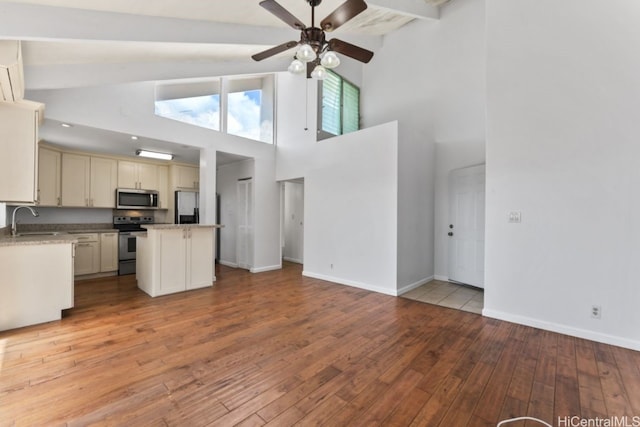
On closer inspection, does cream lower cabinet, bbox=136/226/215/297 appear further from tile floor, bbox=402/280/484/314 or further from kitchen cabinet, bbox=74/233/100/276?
tile floor, bbox=402/280/484/314

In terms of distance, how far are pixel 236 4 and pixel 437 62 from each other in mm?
4242

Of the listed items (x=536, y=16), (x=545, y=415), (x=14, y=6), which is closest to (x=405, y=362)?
(x=545, y=415)

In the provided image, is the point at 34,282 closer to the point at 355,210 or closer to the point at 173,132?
the point at 173,132

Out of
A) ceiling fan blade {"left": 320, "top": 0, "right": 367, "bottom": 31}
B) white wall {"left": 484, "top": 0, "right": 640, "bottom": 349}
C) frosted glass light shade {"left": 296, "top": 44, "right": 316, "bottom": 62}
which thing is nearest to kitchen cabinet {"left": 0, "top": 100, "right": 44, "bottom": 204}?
frosted glass light shade {"left": 296, "top": 44, "right": 316, "bottom": 62}

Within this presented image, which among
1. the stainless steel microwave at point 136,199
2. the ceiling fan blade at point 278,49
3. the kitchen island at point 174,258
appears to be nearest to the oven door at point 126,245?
the stainless steel microwave at point 136,199

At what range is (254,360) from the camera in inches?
92.4

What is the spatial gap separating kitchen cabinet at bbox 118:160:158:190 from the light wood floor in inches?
129

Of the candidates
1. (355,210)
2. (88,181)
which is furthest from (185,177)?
(355,210)

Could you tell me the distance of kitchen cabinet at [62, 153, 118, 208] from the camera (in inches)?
205

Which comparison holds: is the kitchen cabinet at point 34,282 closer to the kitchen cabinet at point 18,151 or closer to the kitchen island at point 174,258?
the kitchen cabinet at point 18,151

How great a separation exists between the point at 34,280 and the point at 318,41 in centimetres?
409

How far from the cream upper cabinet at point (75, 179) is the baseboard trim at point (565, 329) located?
23.6 feet

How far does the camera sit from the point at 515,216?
10.5 feet

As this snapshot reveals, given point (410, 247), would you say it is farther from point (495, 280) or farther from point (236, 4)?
point (236, 4)
